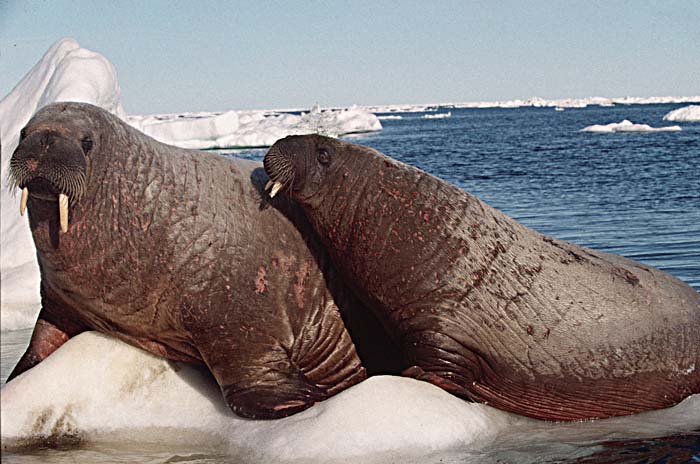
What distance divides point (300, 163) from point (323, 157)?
A: 19cm

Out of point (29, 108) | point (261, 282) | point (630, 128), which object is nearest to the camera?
point (261, 282)

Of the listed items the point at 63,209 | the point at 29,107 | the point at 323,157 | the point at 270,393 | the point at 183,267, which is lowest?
the point at 270,393

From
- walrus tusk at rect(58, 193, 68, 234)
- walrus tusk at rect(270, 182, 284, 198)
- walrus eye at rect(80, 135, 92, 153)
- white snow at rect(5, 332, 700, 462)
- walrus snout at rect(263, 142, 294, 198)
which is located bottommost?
white snow at rect(5, 332, 700, 462)

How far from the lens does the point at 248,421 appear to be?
15.5 feet

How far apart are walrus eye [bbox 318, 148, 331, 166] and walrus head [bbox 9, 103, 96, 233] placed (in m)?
1.26

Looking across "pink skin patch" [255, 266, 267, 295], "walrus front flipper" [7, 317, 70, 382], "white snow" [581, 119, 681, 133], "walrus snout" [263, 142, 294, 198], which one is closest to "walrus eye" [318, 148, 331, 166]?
"walrus snout" [263, 142, 294, 198]

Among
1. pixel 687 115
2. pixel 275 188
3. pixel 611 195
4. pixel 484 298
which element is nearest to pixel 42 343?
pixel 275 188

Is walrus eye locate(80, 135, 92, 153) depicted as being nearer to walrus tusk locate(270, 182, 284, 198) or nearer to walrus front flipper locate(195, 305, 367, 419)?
walrus tusk locate(270, 182, 284, 198)

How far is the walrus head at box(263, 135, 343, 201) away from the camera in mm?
5098

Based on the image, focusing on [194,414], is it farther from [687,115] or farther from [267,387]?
[687,115]

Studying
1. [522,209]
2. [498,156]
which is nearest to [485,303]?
[522,209]

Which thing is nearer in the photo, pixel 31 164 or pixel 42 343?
pixel 31 164

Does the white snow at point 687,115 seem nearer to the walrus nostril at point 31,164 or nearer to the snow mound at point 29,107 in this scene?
the snow mound at point 29,107

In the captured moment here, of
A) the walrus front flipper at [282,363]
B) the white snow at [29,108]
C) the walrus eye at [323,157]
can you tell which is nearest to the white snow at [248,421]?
the walrus front flipper at [282,363]
